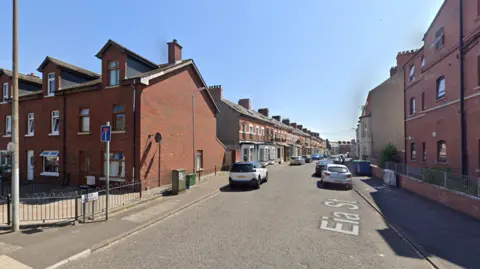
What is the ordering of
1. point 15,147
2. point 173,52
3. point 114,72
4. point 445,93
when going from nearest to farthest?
point 15,147 < point 445,93 < point 114,72 < point 173,52

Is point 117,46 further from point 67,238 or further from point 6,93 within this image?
point 6,93

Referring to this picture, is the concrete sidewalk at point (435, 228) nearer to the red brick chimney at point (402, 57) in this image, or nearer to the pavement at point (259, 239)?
the pavement at point (259, 239)

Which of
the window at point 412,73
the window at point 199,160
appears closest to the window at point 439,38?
the window at point 412,73

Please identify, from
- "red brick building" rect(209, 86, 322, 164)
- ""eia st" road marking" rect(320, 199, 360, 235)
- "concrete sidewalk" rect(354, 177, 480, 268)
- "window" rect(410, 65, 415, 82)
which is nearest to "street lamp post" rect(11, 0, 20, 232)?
""eia st" road marking" rect(320, 199, 360, 235)

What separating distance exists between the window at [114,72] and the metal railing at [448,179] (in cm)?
1694

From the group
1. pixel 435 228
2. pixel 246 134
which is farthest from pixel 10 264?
pixel 246 134

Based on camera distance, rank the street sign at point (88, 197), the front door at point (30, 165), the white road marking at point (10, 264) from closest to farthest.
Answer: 1. the white road marking at point (10, 264)
2. the street sign at point (88, 197)
3. the front door at point (30, 165)

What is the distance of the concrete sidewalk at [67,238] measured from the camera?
5.65m

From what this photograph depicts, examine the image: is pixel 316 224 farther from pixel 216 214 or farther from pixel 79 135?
pixel 79 135

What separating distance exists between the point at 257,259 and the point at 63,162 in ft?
52.2

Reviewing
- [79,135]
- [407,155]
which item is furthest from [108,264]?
[407,155]

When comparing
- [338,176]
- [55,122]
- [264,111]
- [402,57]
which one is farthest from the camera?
[264,111]

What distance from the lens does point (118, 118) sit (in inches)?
579

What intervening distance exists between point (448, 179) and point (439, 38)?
31.2 ft
